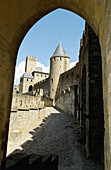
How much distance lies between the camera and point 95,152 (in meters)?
4.57

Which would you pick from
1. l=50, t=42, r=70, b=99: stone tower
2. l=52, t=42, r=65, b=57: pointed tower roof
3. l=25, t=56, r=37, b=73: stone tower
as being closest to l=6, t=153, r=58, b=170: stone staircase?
l=50, t=42, r=70, b=99: stone tower

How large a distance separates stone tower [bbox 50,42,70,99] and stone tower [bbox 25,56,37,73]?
784 inches

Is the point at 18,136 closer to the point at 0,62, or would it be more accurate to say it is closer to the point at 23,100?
the point at 23,100

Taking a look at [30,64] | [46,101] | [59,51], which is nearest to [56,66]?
[59,51]

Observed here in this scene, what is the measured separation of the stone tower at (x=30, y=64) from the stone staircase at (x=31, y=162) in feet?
158

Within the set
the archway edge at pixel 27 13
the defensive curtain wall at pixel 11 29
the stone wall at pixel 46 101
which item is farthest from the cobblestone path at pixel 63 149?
the stone wall at pixel 46 101

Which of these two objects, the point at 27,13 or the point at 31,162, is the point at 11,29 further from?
the point at 31,162

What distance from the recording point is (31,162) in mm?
2680

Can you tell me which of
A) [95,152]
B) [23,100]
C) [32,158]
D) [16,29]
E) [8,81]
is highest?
[16,29]

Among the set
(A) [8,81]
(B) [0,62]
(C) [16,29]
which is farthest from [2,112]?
(C) [16,29]

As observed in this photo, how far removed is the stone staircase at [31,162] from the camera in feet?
8.19

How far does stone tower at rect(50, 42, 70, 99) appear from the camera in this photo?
97.4ft

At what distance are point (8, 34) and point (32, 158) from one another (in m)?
3.01

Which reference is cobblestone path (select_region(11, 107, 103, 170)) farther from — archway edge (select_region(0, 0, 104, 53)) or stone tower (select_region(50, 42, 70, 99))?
stone tower (select_region(50, 42, 70, 99))
